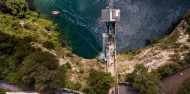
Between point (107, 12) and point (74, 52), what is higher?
point (107, 12)

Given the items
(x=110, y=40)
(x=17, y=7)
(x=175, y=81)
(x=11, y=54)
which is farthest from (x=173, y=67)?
(x=17, y=7)

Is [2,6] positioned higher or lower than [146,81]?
higher

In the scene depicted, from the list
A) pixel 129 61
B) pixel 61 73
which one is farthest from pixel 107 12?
pixel 61 73

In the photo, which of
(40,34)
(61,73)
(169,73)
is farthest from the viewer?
(40,34)

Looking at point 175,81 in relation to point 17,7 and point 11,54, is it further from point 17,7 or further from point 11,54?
point 17,7

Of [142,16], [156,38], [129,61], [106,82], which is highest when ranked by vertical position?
[142,16]

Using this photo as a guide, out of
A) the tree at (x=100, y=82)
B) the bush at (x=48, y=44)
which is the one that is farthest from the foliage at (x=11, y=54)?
the tree at (x=100, y=82)

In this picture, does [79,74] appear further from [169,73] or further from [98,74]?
[169,73]

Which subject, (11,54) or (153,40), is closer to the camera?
(11,54)

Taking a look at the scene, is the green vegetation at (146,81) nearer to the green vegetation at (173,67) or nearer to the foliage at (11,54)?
the green vegetation at (173,67)
